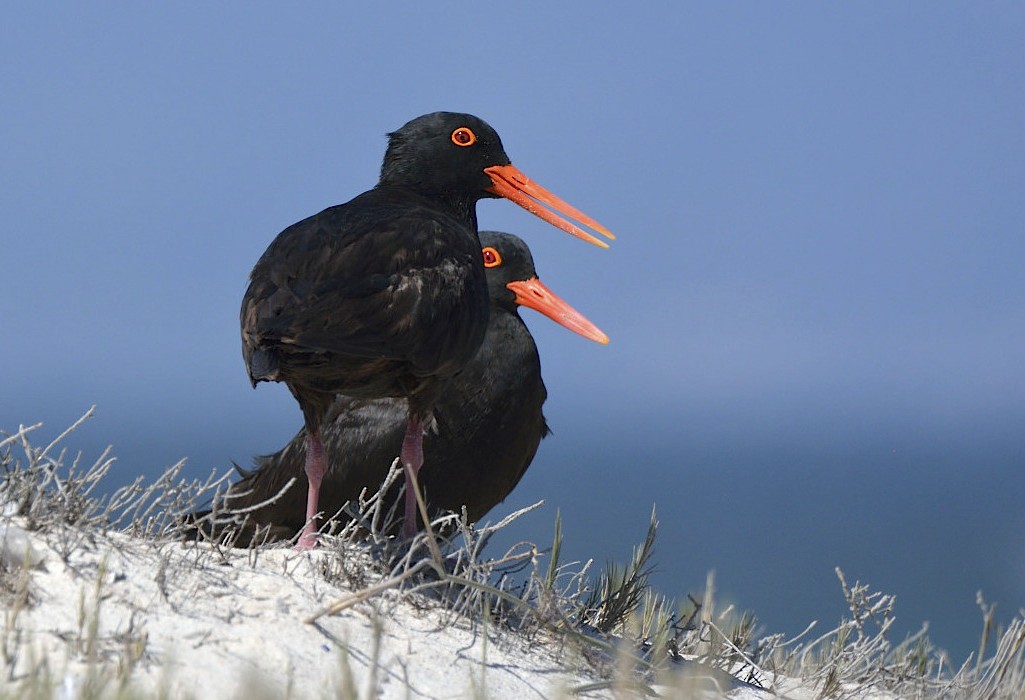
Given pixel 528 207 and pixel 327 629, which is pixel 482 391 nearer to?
pixel 528 207

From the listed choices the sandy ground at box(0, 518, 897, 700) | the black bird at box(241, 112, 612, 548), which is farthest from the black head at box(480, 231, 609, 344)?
the sandy ground at box(0, 518, 897, 700)

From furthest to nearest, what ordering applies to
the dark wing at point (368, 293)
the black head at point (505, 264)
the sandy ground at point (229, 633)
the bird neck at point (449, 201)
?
the black head at point (505, 264)
the bird neck at point (449, 201)
the dark wing at point (368, 293)
the sandy ground at point (229, 633)

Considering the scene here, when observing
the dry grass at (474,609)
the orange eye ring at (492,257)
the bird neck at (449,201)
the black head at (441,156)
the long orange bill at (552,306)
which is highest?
the black head at (441,156)

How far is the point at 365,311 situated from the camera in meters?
3.58

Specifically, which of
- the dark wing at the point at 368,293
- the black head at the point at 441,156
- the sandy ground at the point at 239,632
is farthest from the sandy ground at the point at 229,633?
the black head at the point at 441,156

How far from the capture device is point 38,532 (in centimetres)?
315

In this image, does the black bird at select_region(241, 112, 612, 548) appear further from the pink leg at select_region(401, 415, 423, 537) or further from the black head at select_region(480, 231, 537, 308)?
the black head at select_region(480, 231, 537, 308)

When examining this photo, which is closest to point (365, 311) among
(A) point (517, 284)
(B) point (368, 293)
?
(B) point (368, 293)

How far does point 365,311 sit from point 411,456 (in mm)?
827

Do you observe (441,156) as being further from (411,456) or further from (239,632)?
(239,632)

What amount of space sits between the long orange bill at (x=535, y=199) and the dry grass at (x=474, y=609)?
1.66 meters

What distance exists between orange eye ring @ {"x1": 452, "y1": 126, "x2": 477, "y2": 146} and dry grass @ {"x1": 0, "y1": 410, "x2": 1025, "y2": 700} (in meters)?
1.77

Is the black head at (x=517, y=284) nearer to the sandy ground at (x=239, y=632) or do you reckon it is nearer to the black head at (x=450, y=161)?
the black head at (x=450, y=161)

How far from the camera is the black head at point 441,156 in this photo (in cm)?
498
